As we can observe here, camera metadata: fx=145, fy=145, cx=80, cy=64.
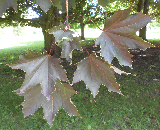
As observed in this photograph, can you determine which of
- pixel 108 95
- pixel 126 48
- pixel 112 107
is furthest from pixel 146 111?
pixel 126 48

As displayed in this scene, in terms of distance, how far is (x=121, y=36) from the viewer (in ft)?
2.31

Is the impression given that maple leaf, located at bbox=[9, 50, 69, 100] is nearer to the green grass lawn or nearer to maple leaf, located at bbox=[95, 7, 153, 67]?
maple leaf, located at bbox=[95, 7, 153, 67]

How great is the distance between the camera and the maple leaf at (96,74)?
76 cm

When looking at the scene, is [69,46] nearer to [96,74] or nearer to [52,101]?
[96,74]

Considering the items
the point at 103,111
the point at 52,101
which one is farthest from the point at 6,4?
the point at 103,111

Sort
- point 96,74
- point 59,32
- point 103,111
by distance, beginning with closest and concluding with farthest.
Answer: point 59,32
point 96,74
point 103,111

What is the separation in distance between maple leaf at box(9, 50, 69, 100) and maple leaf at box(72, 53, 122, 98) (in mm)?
118

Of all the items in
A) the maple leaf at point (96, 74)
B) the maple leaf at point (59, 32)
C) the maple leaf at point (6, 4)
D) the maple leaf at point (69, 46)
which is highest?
the maple leaf at point (6, 4)

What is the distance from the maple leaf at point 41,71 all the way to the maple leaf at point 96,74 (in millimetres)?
118

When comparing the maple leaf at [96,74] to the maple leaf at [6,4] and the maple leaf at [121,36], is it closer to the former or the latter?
the maple leaf at [121,36]

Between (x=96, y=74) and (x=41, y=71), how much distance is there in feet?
0.94

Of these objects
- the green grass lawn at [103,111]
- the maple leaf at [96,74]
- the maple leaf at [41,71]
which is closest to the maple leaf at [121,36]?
the maple leaf at [96,74]

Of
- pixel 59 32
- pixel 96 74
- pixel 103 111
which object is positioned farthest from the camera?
pixel 103 111

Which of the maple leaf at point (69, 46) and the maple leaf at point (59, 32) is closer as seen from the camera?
the maple leaf at point (59, 32)
